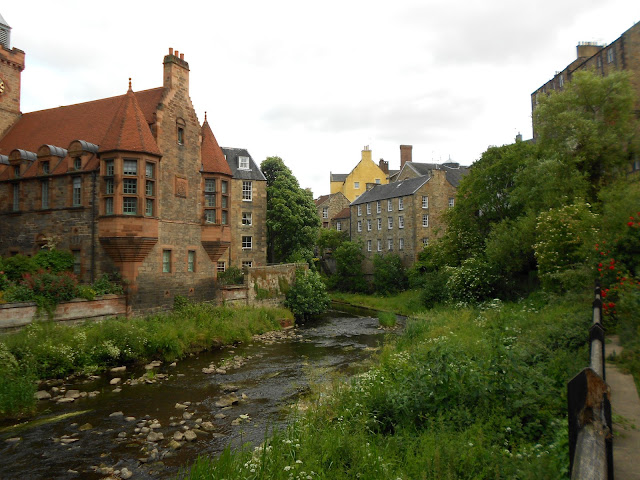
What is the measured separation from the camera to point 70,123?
26125 mm

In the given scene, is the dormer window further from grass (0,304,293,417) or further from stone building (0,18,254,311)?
grass (0,304,293,417)

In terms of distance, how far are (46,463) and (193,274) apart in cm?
1661

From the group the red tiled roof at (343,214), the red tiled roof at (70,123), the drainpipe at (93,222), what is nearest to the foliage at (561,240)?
the red tiled roof at (70,123)

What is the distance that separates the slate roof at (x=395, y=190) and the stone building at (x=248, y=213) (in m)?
15.9

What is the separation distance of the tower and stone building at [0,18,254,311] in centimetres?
8

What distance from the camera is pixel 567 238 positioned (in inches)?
709

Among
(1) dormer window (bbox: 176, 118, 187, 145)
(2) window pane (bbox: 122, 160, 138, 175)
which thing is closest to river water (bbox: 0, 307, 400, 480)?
(2) window pane (bbox: 122, 160, 138, 175)

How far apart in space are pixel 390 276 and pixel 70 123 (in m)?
30.4

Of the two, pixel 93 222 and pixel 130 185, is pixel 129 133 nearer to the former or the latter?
pixel 130 185

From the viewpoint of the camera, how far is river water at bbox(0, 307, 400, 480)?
31.0 ft

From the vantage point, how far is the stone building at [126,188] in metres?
21.8

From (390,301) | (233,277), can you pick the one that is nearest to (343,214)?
(390,301)

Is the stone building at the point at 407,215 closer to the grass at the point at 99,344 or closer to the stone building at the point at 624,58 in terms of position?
the stone building at the point at 624,58

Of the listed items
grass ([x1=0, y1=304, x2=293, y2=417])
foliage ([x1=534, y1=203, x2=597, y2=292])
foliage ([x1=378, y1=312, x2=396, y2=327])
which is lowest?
foliage ([x1=378, y1=312, x2=396, y2=327])
